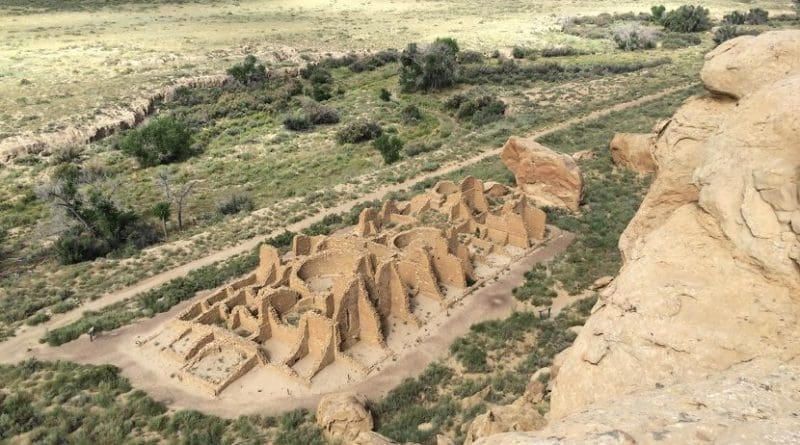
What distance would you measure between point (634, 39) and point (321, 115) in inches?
2061

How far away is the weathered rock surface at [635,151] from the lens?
35.3 metres

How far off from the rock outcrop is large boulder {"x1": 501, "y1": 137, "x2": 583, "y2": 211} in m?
20.3

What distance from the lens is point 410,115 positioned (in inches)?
2393

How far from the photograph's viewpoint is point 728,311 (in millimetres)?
9664

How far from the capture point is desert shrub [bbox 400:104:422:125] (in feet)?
196

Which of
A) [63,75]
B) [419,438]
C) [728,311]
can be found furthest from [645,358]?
[63,75]

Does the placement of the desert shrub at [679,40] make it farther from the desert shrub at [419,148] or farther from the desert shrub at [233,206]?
the desert shrub at [233,206]

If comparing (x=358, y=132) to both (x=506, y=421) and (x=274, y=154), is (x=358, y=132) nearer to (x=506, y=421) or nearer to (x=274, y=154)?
(x=274, y=154)

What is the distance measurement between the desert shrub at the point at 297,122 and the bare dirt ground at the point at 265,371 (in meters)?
36.0

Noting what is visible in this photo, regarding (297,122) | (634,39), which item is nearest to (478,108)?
(297,122)

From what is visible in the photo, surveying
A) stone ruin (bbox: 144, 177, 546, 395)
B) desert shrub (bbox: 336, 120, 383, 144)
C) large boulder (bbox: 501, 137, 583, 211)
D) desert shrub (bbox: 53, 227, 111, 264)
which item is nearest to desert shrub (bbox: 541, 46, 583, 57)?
desert shrub (bbox: 336, 120, 383, 144)

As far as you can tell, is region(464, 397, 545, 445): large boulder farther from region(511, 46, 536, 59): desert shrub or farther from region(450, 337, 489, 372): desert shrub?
region(511, 46, 536, 59): desert shrub

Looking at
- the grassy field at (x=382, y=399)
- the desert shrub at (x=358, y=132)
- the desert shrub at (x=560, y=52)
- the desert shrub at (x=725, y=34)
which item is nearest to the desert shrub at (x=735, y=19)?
the desert shrub at (x=725, y=34)

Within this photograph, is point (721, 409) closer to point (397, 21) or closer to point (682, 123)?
point (682, 123)
